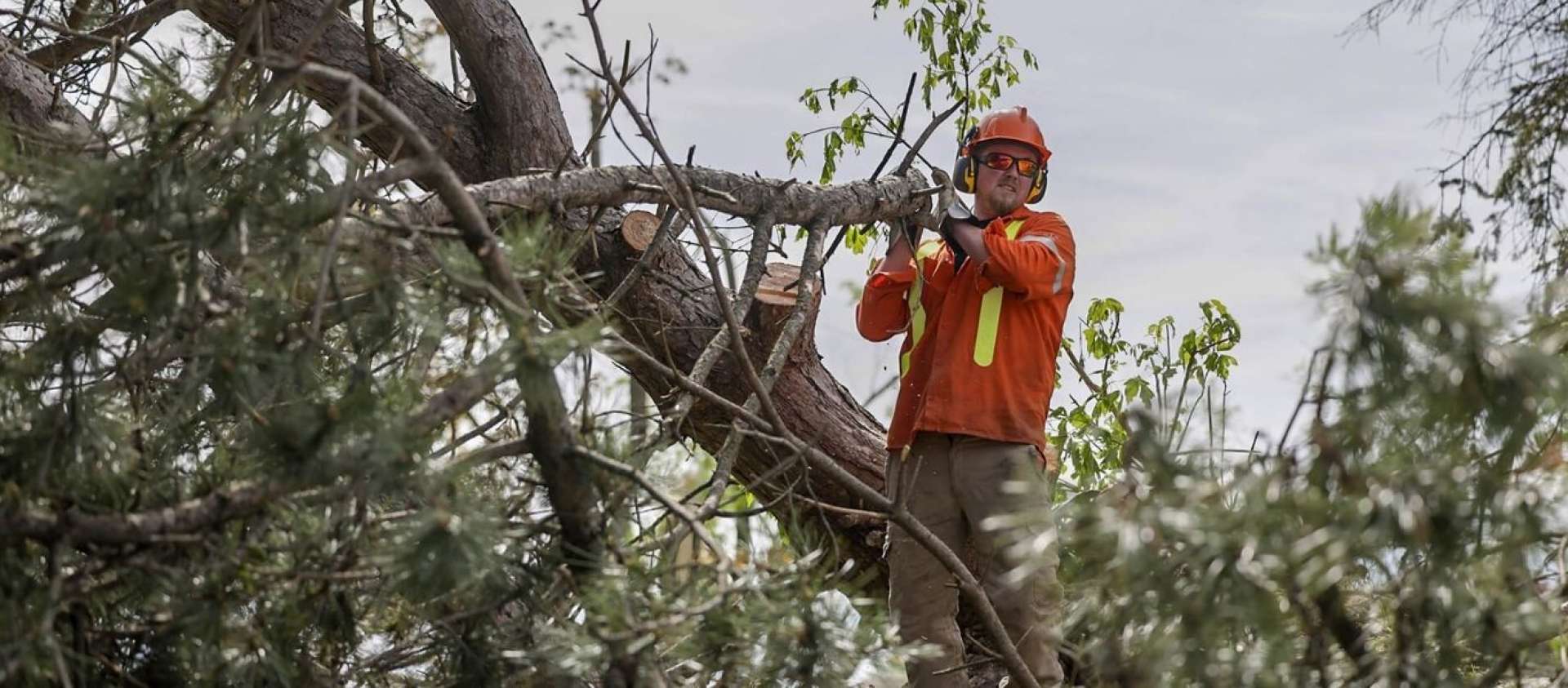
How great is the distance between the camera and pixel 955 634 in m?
3.91

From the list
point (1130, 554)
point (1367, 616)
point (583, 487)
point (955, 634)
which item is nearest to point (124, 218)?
point (583, 487)

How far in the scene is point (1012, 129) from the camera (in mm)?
4230

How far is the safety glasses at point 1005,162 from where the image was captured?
424 centimetres

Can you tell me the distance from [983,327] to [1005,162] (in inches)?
20.3

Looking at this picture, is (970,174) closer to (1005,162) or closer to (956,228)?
(1005,162)

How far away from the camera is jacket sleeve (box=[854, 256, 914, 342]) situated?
167 inches

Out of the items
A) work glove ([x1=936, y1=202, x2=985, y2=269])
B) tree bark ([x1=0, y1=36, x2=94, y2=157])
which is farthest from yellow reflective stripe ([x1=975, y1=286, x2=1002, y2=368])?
tree bark ([x1=0, y1=36, x2=94, y2=157])

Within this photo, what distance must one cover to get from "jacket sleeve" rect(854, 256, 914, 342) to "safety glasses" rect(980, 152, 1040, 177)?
350 millimetres

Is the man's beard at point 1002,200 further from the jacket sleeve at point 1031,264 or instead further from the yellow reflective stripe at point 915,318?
the yellow reflective stripe at point 915,318

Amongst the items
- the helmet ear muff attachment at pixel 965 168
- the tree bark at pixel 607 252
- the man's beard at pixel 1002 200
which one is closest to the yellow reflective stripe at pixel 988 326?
the man's beard at pixel 1002 200

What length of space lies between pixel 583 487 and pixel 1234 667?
3.32ft

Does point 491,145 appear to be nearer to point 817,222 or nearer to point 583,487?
point 817,222

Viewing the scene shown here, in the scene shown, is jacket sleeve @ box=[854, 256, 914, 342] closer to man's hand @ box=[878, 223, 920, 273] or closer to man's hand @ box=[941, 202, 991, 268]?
man's hand @ box=[878, 223, 920, 273]

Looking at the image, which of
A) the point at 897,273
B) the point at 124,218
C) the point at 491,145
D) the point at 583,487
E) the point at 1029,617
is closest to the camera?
the point at 124,218
